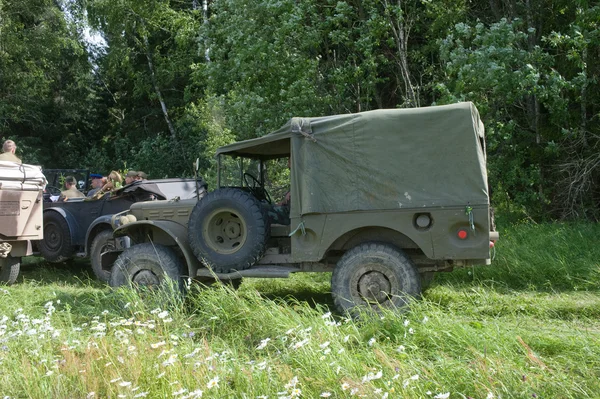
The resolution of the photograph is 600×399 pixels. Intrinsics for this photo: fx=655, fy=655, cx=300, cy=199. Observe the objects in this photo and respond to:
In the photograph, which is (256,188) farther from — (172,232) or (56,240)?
(56,240)

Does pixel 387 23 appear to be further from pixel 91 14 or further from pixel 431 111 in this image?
pixel 91 14

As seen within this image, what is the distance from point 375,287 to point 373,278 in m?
0.09

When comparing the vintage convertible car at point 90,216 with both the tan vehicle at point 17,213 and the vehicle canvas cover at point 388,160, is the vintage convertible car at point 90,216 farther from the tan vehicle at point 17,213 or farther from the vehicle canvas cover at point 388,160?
the vehicle canvas cover at point 388,160

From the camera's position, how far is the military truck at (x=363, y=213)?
6426mm

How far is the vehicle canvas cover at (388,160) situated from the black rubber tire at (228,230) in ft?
1.61

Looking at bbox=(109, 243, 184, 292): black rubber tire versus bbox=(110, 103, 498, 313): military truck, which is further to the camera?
bbox=(109, 243, 184, 292): black rubber tire

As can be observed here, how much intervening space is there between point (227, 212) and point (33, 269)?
6395 mm

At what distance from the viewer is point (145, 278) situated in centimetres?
775

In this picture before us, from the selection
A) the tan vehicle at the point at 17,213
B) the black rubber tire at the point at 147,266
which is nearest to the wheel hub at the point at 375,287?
the black rubber tire at the point at 147,266

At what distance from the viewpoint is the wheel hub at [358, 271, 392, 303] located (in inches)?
265

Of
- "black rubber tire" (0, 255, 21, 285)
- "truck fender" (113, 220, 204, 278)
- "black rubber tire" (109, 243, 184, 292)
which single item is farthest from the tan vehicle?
"black rubber tire" (109, 243, 184, 292)

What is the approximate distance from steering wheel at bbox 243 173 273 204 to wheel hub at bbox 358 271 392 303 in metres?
2.03

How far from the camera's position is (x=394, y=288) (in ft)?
21.9

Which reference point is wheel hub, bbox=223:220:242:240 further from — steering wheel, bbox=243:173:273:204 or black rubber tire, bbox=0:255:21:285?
black rubber tire, bbox=0:255:21:285
